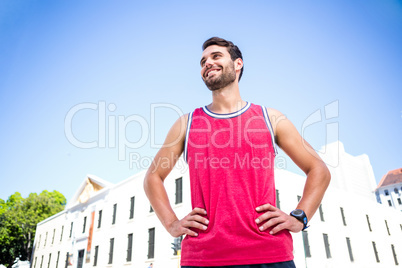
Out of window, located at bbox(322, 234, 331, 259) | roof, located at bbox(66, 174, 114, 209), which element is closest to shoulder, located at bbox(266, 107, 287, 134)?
window, located at bbox(322, 234, 331, 259)

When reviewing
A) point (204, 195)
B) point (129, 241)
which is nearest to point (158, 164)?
point (204, 195)

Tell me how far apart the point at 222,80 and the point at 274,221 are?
1084 millimetres

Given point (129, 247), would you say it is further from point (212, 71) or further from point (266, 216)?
point (266, 216)

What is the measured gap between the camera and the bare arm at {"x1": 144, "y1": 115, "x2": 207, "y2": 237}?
1.75 meters

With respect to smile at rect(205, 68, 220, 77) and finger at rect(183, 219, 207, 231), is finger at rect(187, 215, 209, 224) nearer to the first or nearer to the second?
finger at rect(183, 219, 207, 231)

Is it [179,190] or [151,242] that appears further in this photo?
[151,242]

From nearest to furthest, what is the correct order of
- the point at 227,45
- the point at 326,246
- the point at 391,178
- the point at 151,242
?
1. the point at 227,45
2. the point at 151,242
3. the point at 326,246
4. the point at 391,178

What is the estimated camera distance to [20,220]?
38938 mm

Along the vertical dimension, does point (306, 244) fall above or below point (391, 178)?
below

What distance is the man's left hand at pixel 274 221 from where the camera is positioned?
1.53m

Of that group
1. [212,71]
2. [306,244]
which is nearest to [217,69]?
[212,71]

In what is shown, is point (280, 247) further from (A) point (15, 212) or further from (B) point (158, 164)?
(A) point (15, 212)

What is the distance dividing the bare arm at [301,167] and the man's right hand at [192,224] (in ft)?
1.09

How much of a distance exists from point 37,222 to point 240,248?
47.5 metres
